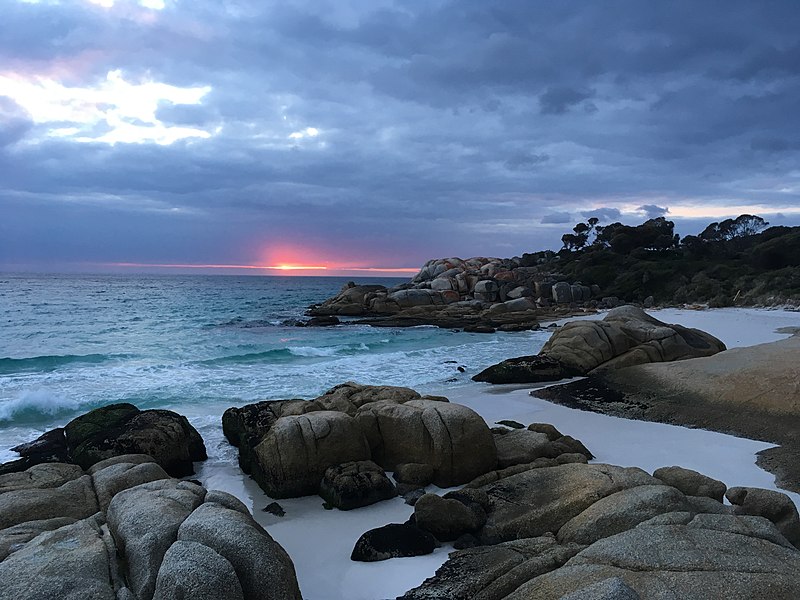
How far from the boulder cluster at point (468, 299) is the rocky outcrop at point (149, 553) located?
1297 inches

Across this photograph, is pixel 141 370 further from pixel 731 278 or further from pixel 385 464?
pixel 731 278

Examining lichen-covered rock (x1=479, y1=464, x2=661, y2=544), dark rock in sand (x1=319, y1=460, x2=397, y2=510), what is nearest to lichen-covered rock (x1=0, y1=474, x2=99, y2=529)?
dark rock in sand (x1=319, y1=460, x2=397, y2=510)

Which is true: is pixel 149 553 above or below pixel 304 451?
above

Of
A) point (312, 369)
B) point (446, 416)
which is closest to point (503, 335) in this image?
point (312, 369)

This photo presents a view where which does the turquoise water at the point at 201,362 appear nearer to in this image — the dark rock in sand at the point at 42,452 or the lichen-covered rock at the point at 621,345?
the dark rock in sand at the point at 42,452

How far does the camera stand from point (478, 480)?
7.94 m

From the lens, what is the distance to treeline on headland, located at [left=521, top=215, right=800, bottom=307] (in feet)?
137

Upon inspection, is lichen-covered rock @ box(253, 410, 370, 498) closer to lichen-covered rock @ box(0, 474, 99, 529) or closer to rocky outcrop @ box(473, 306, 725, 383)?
lichen-covered rock @ box(0, 474, 99, 529)

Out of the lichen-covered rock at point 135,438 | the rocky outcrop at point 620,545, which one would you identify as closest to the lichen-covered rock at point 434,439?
the rocky outcrop at point 620,545

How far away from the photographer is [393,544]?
20.5 feet

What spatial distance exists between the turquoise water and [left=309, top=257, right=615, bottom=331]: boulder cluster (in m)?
→ 6.46

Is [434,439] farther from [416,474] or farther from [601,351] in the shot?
[601,351]

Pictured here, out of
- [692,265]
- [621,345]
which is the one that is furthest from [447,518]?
[692,265]

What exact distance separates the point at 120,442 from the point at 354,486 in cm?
450
